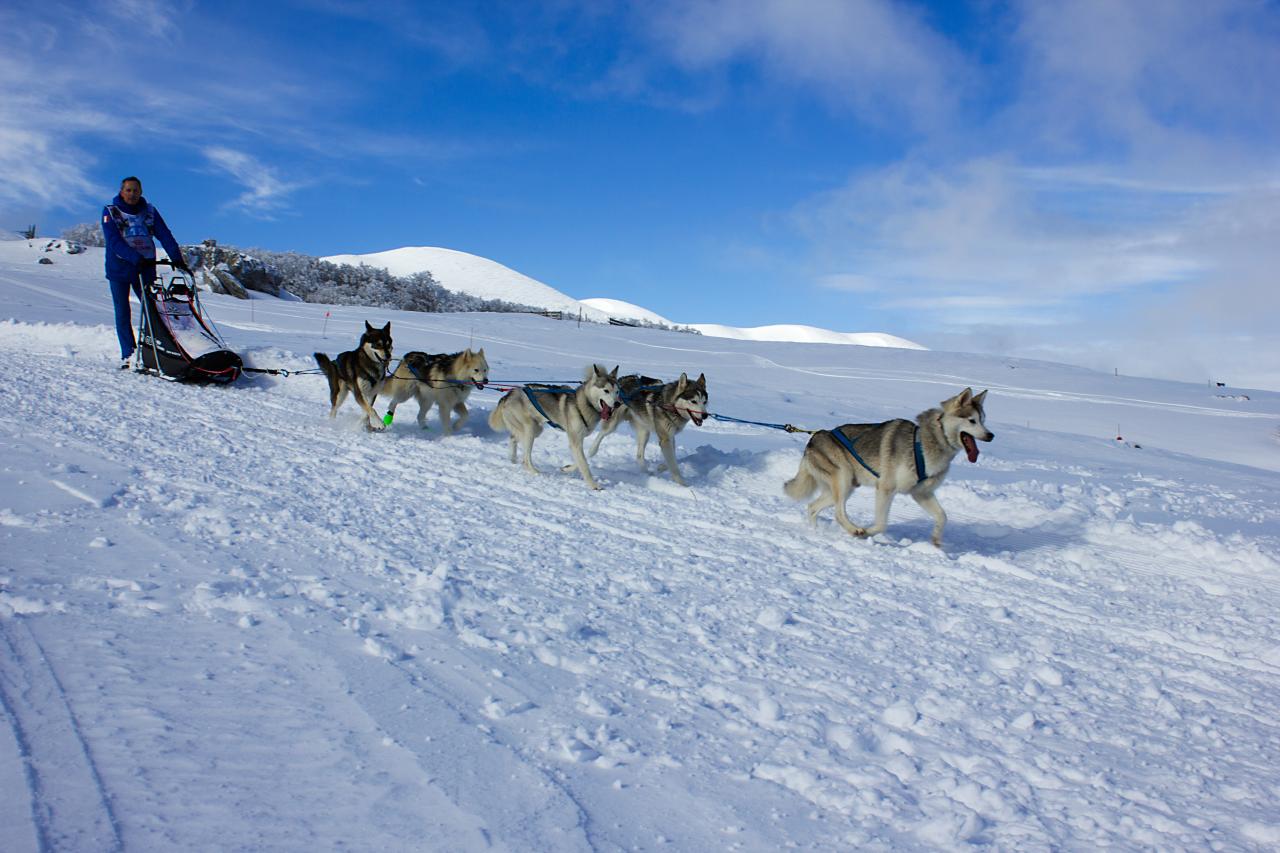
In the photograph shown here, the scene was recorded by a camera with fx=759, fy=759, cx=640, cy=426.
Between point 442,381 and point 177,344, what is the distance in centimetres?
397

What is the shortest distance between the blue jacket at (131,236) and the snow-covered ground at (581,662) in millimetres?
3589

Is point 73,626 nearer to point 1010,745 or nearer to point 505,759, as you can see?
point 505,759

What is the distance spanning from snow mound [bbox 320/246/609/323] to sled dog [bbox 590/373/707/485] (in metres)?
36.2

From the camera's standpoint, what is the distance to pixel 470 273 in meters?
57.3

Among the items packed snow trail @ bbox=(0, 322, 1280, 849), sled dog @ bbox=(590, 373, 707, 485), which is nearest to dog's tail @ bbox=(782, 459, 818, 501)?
packed snow trail @ bbox=(0, 322, 1280, 849)

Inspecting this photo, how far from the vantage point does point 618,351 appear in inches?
780

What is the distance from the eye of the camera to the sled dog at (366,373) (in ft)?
25.7

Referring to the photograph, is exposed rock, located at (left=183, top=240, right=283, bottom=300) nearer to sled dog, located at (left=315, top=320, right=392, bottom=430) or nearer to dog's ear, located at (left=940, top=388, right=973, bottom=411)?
sled dog, located at (left=315, top=320, right=392, bottom=430)

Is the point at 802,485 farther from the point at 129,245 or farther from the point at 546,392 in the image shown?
the point at 129,245

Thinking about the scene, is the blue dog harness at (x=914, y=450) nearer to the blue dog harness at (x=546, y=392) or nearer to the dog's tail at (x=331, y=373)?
the blue dog harness at (x=546, y=392)

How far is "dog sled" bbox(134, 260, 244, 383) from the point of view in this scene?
9156mm

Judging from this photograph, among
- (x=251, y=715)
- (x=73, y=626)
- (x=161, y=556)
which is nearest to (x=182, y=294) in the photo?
(x=161, y=556)

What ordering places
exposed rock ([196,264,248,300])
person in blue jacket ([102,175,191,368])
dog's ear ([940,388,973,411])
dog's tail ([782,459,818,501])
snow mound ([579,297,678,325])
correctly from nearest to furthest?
dog's ear ([940,388,973,411]), dog's tail ([782,459,818,501]), person in blue jacket ([102,175,191,368]), exposed rock ([196,264,248,300]), snow mound ([579,297,678,325])

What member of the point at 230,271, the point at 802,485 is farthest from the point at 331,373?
the point at 230,271
